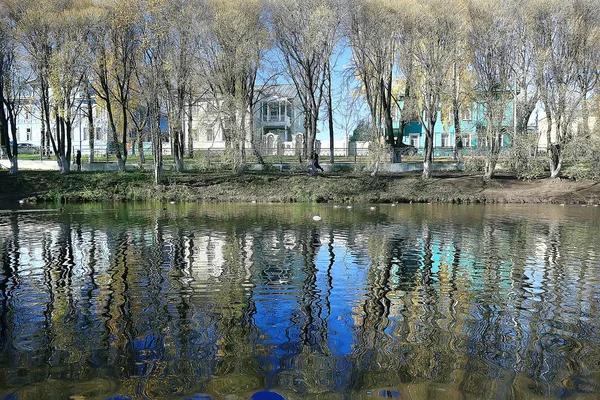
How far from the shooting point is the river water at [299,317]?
5.95 meters

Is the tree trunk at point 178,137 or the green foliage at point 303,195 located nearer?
the green foliage at point 303,195

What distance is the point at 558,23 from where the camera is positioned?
37188 millimetres

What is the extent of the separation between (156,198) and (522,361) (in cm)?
3207

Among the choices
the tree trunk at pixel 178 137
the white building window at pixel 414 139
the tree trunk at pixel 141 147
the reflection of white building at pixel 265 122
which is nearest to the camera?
the tree trunk at pixel 178 137

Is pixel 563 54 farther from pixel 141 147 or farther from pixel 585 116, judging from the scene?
pixel 141 147

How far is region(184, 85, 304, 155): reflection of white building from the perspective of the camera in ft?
131

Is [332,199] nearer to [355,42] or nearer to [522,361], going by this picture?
[355,42]

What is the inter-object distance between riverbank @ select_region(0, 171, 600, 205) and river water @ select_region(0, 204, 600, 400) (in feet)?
59.9

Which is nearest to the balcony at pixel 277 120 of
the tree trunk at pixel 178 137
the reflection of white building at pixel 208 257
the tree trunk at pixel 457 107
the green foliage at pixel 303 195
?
the tree trunk at pixel 178 137

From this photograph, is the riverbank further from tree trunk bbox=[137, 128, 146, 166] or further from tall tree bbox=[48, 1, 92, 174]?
tall tree bbox=[48, 1, 92, 174]

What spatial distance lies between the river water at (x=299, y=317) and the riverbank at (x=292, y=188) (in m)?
18.3

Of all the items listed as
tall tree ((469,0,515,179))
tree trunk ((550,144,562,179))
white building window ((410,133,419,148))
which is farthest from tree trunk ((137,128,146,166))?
white building window ((410,133,419,148))

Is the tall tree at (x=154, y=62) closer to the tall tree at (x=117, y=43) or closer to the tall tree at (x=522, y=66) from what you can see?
the tall tree at (x=117, y=43)

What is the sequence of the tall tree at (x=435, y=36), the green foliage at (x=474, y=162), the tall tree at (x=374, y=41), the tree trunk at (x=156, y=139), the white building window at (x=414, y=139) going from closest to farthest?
the tall tree at (x=435, y=36), the tree trunk at (x=156, y=139), the tall tree at (x=374, y=41), the green foliage at (x=474, y=162), the white building window at (x=414, y=139)
